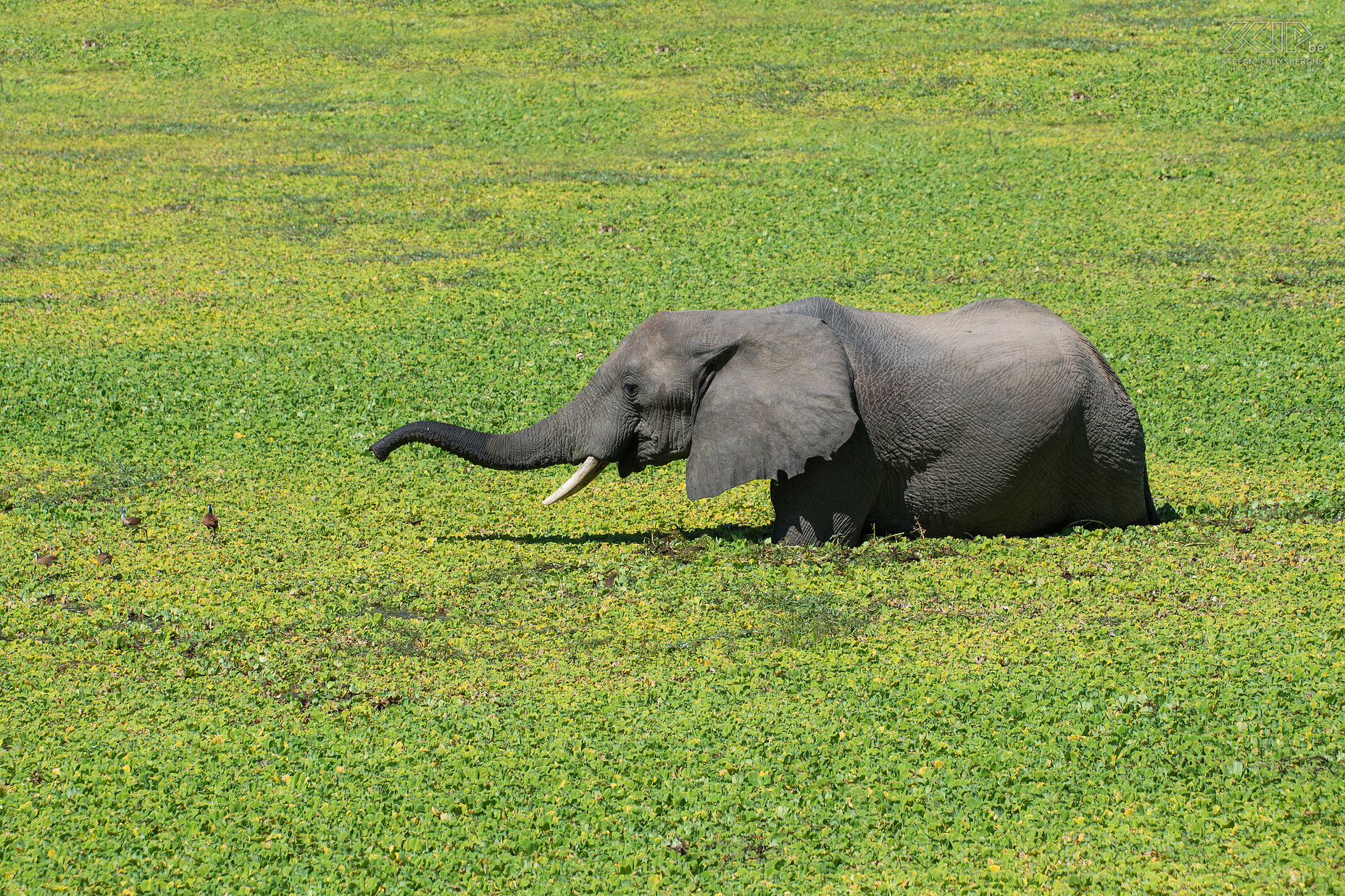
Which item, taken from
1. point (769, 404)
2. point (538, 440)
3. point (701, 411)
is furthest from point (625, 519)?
point (769, 404)

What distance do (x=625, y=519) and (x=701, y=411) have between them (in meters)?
1.56

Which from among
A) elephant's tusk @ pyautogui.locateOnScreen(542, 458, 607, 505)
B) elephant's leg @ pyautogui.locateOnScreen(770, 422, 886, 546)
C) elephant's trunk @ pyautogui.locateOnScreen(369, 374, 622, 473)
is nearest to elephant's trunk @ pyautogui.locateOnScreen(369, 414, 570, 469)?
elephant's trunk @ pyautogui.locateOnScreen(369, 374, 622, 473)

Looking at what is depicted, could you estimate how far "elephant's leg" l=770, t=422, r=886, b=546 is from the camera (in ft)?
30.9

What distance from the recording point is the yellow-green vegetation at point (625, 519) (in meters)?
6.25

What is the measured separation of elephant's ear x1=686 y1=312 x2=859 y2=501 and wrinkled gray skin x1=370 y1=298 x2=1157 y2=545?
0.03 ft

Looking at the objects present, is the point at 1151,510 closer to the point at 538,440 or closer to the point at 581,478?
the point at 581,478

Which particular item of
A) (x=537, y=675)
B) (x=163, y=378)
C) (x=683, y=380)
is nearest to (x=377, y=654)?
(x=537, y=675)

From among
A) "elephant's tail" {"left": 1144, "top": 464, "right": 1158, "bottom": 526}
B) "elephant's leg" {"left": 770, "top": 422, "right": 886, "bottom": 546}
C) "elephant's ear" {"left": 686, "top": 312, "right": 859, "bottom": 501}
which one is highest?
"elephant's ear" {"left": 686, "top": 312, "right": 859, "bottom": 501}

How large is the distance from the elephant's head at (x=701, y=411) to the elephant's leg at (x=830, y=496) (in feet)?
1.23

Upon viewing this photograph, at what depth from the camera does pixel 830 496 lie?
947 centimetres

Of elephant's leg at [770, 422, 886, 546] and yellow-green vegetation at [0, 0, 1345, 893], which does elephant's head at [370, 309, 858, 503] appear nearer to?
elephant's leg at [770, 422, 886, 546]

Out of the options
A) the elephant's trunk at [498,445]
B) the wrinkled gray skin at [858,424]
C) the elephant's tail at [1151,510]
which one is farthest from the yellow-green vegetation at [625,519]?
the elephant's trunk at [498,445]

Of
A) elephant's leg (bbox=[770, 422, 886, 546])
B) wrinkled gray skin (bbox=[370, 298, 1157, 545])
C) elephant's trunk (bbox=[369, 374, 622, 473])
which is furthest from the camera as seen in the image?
elephant's trunk (bbox=[369, 374, 622, 473])

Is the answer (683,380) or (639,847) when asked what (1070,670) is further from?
(683,380)
